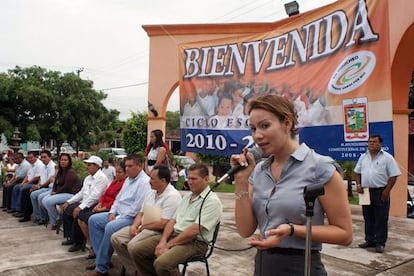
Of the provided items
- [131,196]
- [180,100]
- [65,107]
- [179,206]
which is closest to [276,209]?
[179,206]

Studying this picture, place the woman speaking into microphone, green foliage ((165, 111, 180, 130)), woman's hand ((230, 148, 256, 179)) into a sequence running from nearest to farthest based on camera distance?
the woman speaking into microphone < woman's hand ((230, 148, 256, 179)) < green foliage ((165, 111, 180, 130))

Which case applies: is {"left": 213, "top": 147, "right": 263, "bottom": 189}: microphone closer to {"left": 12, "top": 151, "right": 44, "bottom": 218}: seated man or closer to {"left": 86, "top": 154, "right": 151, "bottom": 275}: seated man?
{"left": 86, "top": 154, "right": 151, "bottom": 275}: seated man

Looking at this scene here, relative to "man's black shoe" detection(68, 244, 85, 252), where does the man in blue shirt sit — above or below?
above

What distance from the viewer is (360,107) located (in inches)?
184

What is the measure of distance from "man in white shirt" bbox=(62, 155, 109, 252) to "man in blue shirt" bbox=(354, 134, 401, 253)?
3612mm

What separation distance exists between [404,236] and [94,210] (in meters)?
4.57

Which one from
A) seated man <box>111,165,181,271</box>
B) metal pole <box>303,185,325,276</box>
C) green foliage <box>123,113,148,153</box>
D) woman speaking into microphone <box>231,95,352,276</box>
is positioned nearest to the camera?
metal pole <box>303,185,325,276</box>

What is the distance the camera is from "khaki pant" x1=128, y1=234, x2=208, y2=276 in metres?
3.17

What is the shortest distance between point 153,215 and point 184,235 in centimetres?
54

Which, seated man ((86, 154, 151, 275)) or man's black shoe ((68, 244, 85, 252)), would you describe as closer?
seated man ((86, 154, 151, 275))

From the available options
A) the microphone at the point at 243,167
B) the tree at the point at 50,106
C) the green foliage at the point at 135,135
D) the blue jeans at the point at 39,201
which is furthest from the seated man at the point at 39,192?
the green foliage at the point at 135,135

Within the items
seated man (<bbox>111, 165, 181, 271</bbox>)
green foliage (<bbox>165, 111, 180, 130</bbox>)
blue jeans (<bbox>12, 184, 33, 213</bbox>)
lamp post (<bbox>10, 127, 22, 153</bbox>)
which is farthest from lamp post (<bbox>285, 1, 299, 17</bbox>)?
green foliage (<bbox>165, 111, 180, 130</bbox>)

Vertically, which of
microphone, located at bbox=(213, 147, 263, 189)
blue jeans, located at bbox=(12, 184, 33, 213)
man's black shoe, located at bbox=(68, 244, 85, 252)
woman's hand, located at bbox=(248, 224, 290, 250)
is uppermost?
microphone, located at bbox=(213, 147, 263, 189)

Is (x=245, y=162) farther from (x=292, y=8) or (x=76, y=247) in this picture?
(x=292, y=8)
